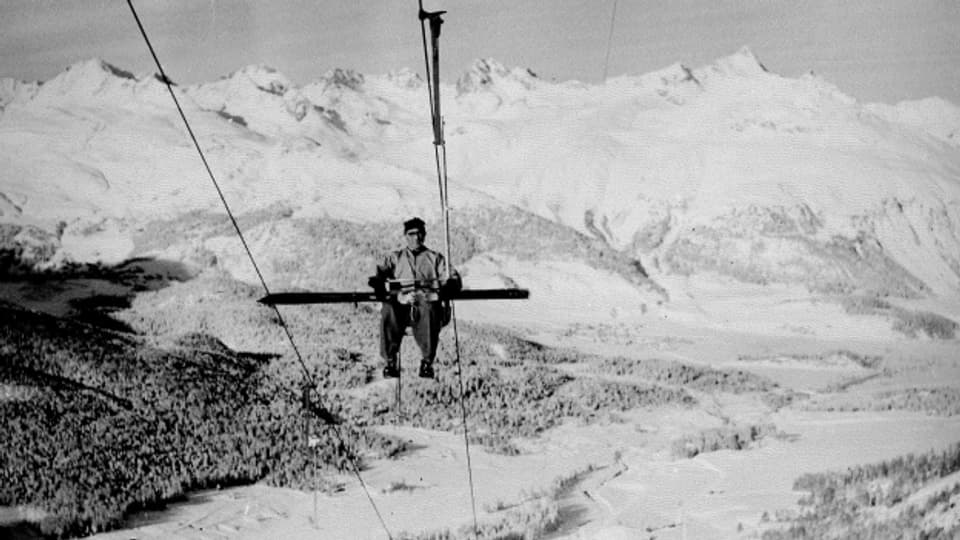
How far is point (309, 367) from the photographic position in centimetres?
2858

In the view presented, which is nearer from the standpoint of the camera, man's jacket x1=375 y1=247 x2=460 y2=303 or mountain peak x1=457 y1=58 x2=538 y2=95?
man's jacket x1=375 y1=247 x2=460 y2=303

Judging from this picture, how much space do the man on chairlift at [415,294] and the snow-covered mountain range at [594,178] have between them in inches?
1941

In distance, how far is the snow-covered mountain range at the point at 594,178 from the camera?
64.1 metres

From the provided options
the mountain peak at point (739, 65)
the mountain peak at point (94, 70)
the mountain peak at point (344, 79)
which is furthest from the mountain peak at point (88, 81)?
the mountain peak at point (739, 65)

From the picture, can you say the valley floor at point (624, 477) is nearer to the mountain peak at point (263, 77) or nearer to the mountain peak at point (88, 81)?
Result: the mountain peak at point (88, 81)

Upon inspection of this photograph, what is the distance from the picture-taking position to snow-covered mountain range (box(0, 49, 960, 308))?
210ft

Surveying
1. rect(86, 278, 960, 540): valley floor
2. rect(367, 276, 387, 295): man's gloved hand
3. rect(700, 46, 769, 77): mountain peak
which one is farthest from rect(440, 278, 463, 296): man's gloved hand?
rect(700, 46, 769, 77): mountain peak

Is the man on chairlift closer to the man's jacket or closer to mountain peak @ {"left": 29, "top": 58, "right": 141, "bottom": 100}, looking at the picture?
the man's jacket

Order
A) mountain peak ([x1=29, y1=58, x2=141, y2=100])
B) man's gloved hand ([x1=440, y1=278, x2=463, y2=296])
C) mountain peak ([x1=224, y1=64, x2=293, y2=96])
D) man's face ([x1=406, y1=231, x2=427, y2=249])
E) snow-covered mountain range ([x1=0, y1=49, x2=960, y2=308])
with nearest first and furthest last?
man's gloved hand ([x1=440, y1=278, x2=463, y2=296]) < man's face ([x1=406, y1=231, x2=427, y2=249]) < snow-covered mountain range ([x1=0, y1=49, x2=960, y2=308]) < mountain peak ([x1=29, y1=58, x2=141, y2=100]) < mountain peak ([x1=224, y1=64, x2=293, y2=96])

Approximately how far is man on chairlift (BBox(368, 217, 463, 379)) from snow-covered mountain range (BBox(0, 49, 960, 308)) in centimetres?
4930

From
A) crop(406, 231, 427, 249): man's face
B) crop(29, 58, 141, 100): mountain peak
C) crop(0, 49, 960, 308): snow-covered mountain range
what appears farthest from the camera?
crop(29, 58, 141, 100): mountain peak

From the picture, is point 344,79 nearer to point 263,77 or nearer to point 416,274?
point 263,77

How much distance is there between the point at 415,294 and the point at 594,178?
77328 millimetres

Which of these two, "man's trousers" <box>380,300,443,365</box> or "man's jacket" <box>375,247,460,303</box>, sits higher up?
"man's jacket" <box>375,247,460,303</box>
